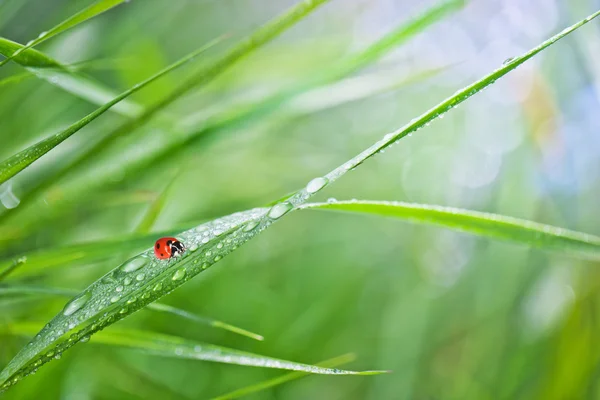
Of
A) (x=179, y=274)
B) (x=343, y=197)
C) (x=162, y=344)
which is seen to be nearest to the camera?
(x=179, y=274)

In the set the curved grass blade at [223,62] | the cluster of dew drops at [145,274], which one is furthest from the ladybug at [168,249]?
the curved grass blade at [223,62]

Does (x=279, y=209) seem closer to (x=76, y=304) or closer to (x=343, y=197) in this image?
(x=76, y=304)

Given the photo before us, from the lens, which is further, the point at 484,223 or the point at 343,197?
the point at 343,197

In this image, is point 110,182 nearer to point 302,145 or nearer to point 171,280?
point 171,280

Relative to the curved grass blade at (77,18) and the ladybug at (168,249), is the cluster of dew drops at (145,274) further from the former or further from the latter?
the curved grass blade at (77,18)

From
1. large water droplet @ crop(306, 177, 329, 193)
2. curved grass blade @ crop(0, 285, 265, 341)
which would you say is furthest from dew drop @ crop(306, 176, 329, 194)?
curved grass blade @ crop(0, 285, 265, 341)

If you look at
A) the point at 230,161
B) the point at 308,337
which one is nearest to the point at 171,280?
the point at 308,337

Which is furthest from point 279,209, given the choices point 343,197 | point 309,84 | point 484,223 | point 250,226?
point 343,197
